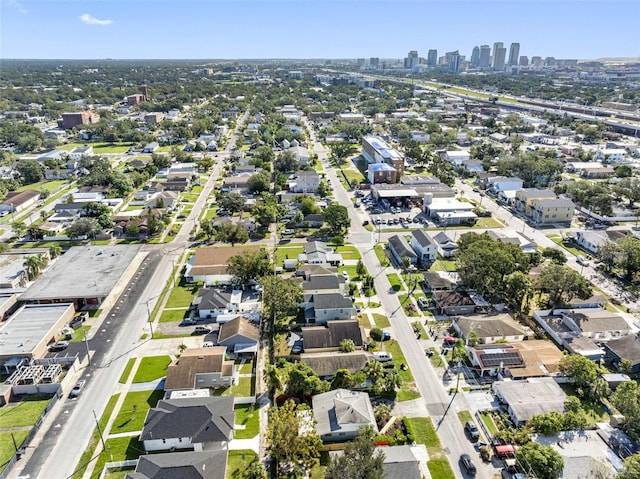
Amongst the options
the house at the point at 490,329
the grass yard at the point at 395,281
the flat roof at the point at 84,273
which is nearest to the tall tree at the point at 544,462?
the house at the point at 490,329

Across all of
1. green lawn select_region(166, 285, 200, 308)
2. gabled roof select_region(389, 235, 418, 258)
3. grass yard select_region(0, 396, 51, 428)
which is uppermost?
gabled roof select_region(389, 235, 418, 258)

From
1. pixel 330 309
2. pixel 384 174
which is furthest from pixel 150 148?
pixel 330 309

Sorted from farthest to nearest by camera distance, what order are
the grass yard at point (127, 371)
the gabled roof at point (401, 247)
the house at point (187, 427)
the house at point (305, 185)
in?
the house at point (305, 185)
the gabled roof at point (401, 247)
the grass yard at point (127, 371)
the house at point (187, 427)

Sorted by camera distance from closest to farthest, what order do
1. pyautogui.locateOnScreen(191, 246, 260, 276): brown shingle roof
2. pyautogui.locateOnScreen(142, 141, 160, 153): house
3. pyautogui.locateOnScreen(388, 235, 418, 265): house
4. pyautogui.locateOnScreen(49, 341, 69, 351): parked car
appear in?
pyautogui.locateOnScreen(49, 341, 69, 351): parked car, pyautogui.locateOnScreen(191, 246, 260, 276): brown shingle roof, pyautogui.locateOnScreen(388, 235, 418, 265): house, pyautogui.locateOnScreen(142, 141, 160, 153): house

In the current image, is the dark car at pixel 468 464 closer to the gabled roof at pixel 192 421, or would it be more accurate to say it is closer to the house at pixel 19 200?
the gabled roof at pixel 192 421

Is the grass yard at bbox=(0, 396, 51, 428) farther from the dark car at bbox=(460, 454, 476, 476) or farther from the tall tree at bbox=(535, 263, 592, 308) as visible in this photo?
the tall tree at bbox=(535, 263, 592, 308)

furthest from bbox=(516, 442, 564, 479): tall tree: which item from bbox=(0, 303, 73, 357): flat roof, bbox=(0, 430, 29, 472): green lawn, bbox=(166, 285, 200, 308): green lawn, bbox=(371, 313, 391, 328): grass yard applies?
bbox=(0, 303, 73, 357): flat roof

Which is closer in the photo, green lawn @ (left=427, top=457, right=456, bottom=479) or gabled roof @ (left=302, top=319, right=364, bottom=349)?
green lawn @ (left=427, top=457, right=456, bottom=479)
